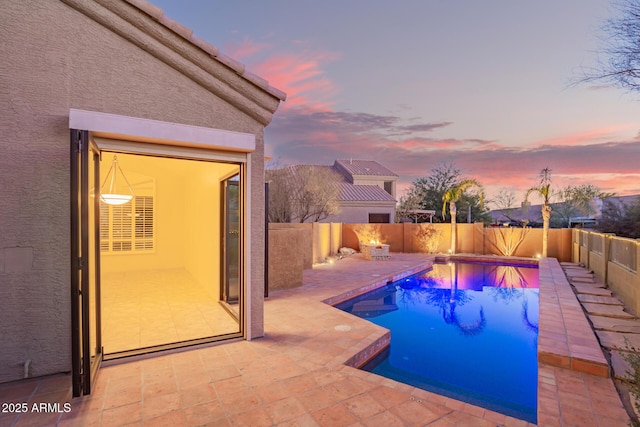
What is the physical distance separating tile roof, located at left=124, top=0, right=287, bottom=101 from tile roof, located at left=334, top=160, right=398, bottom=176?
89.2ft

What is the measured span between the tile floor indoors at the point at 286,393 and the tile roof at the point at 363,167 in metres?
27.7

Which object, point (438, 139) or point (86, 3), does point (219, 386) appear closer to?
point (86, 3)

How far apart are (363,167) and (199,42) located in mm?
29830

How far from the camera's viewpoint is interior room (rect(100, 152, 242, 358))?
238 inches

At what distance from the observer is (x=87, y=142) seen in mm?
3727

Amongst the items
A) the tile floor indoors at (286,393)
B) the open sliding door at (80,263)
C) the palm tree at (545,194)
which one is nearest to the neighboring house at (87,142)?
the open sliding door at (80,263)

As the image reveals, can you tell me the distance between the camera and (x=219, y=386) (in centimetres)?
390

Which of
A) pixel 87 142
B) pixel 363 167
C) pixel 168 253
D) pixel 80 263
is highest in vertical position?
pixel 363 167

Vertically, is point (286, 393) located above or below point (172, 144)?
below

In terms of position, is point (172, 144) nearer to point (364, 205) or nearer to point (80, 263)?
point (80, 263)

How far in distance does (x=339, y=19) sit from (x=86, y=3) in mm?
12474

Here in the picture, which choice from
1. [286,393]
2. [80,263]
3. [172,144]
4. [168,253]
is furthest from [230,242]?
[168,253]

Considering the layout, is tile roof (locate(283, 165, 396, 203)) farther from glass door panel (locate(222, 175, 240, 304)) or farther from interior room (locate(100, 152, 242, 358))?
glass door panel (locate(222, 175, 240, 304))

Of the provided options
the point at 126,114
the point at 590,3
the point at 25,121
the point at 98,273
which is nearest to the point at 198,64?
the point at 126,114
